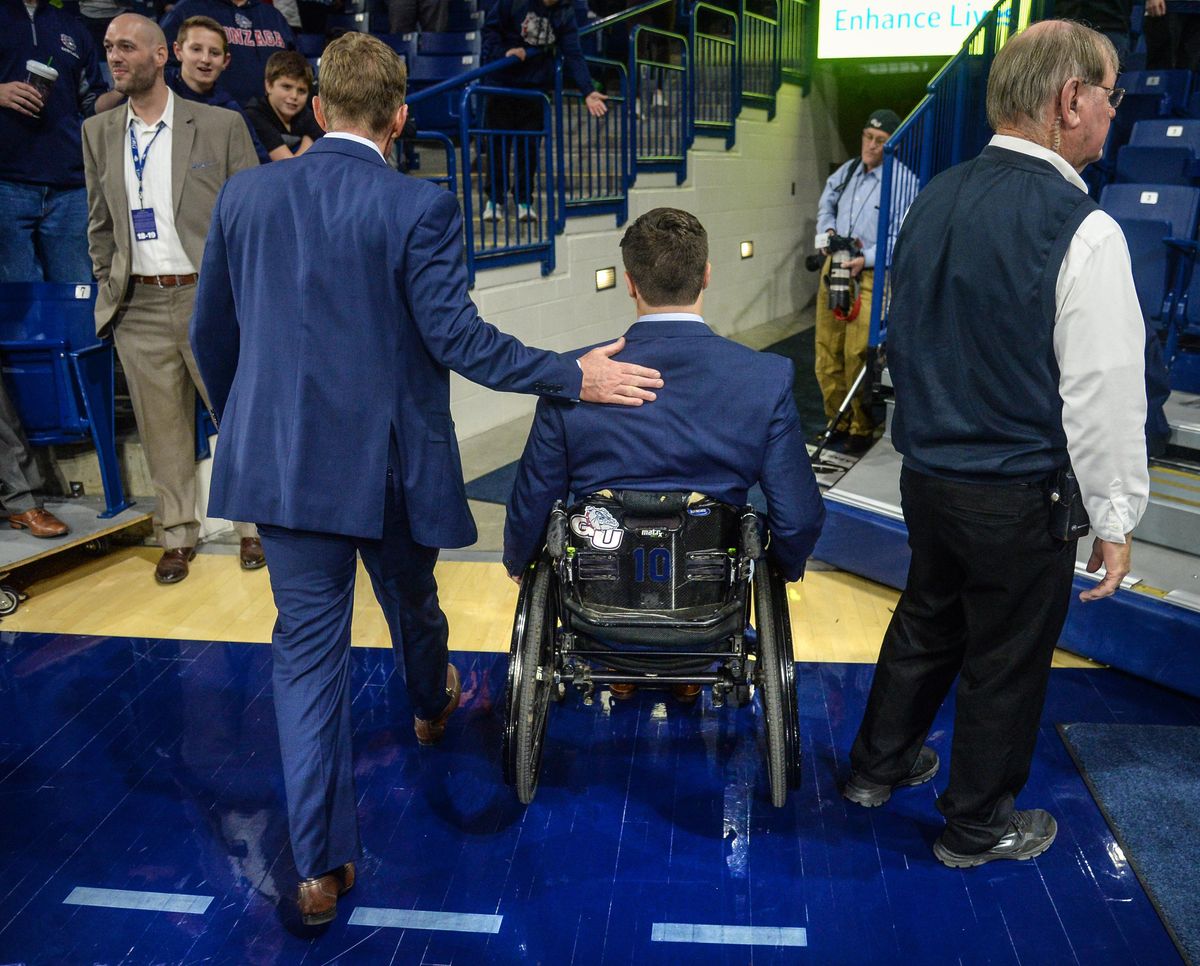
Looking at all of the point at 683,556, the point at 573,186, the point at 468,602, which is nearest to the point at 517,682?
the point at 683,556

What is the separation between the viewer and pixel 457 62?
6.42 m

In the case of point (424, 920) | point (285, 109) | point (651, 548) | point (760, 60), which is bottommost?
point (424, 920)

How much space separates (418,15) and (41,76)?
367 cm

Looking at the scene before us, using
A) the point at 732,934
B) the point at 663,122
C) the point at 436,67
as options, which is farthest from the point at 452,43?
the point at 732,934

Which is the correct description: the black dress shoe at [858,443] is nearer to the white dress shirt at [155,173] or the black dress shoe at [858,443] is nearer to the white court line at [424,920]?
the white dress shirt at [155,173]

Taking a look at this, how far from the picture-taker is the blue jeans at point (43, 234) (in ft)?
12.2

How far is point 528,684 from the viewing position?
6.37 ft

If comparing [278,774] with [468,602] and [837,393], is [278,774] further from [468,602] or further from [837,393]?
[837,393]

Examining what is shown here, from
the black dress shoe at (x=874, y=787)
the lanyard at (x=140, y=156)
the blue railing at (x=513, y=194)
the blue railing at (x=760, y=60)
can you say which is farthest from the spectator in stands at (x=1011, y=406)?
the blue railing at (x=760, y=60)

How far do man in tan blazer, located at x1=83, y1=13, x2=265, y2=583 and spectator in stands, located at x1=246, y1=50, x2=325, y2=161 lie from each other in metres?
0.41

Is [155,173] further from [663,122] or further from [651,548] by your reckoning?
[663,122]

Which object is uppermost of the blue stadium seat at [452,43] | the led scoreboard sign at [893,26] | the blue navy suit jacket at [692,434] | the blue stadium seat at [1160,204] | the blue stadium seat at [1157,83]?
the led scoreboard sign at [893,26]

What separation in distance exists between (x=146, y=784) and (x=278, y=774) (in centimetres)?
29

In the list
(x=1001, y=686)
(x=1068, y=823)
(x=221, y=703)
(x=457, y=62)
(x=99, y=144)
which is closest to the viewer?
(x=1001, y=686)
